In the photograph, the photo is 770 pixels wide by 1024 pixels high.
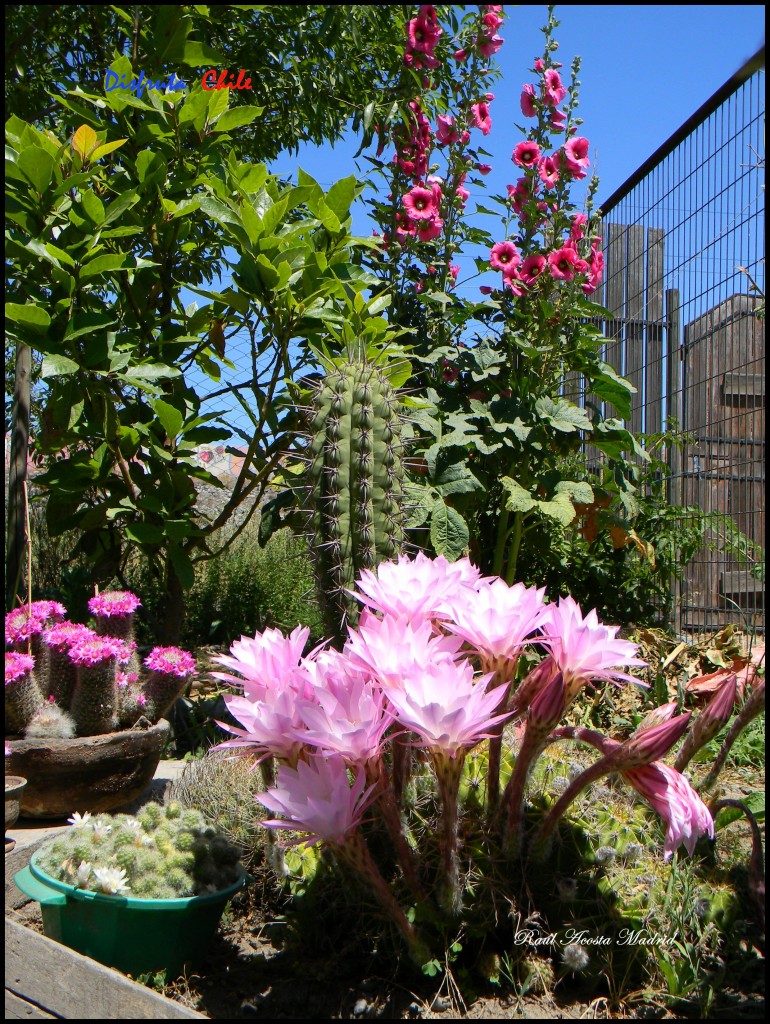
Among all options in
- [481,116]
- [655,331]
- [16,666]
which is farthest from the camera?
[655,331]

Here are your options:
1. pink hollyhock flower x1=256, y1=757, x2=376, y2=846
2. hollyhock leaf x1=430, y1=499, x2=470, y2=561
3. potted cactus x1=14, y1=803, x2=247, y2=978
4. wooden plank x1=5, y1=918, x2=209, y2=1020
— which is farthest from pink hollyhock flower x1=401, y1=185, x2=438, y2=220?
wooden plank x1=5, y1=918, x2=209, y2=1020

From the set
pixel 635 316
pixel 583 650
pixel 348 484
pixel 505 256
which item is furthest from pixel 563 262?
pixel 583 650

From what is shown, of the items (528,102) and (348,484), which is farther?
(528,102)

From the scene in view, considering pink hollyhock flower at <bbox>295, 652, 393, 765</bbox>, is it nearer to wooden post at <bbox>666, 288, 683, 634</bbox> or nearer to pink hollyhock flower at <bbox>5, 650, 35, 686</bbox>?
pink hollyhock flower at <bbox>5, 650, 35, 686</bbox>

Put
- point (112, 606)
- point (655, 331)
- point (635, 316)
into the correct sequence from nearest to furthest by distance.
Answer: point (112, 606), point (655, 331), point (635, 316)

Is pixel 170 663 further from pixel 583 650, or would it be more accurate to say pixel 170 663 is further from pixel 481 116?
pixel 481 116

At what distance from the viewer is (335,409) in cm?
224

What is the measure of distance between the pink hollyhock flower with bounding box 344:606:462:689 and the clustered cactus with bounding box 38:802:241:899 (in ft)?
1.84

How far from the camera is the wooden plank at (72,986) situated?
1149 mm

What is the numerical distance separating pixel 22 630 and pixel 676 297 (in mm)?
3348

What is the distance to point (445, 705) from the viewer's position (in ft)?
3.43

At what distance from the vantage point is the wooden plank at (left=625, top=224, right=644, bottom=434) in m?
4.43

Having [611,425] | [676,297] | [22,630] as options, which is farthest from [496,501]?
[22,630]

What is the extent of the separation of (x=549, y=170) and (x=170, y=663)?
2.45 m
